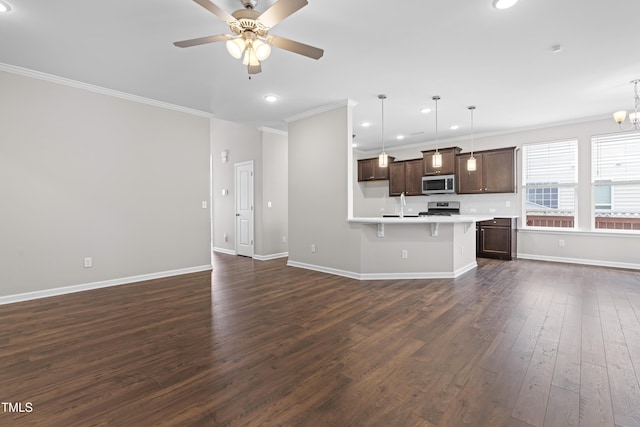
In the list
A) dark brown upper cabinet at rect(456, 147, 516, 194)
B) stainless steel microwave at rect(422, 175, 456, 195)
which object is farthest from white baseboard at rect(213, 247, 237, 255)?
dark brown upper cabinet at rect(456, 147, 516, 194)

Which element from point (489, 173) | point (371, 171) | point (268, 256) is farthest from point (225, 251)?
point (489, 173)

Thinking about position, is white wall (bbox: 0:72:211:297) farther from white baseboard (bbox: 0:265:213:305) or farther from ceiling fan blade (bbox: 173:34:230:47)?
ceiling fan blade (bbox: 173:34:230:47)

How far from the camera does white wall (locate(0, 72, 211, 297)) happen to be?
3555 mm

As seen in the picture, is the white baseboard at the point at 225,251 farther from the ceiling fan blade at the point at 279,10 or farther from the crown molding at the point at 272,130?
the ceiling fan blade at the point at 279,10

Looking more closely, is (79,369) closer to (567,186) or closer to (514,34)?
(514,34)

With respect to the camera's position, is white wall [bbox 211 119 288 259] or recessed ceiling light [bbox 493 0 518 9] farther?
white wall [bbox 211 119 288 259]

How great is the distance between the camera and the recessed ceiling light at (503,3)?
2.39 meters

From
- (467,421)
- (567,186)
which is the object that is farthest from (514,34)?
(567,186)

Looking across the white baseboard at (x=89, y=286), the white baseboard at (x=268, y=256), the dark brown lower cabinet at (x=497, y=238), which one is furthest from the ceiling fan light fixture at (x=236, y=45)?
the dark brown lower cabinet at (x=497, y=238)

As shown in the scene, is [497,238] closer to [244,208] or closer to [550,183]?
[550,183]

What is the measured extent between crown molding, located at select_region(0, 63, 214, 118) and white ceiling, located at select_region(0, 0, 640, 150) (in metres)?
0.14

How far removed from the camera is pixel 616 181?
5391mm

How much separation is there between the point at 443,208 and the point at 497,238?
1487 mm

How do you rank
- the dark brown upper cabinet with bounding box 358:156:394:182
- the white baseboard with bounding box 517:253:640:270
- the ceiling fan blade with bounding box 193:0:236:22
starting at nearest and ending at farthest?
the ceiling fan blade with bounding box 193:0:236:22 → the white baseboard with bounding box 517:253:640:270 → the dark brown upper cabinet with bounding box 358:156:394:182
